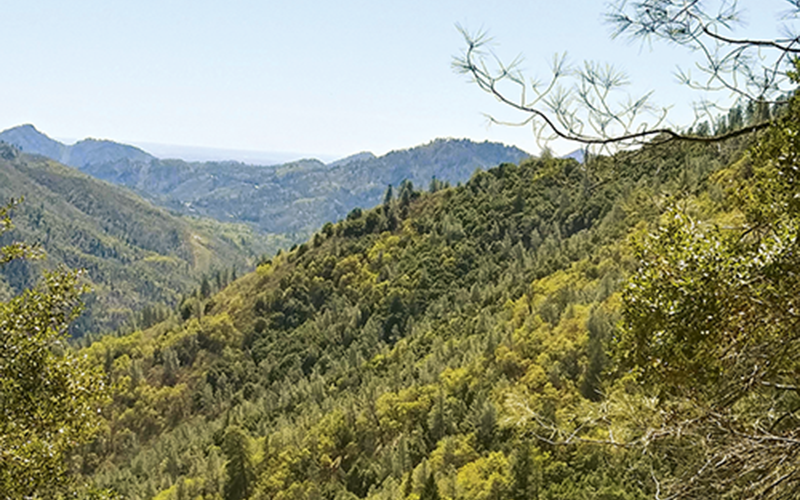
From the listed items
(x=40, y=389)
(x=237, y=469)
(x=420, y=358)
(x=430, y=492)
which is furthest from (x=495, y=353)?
(x=40, y=389)

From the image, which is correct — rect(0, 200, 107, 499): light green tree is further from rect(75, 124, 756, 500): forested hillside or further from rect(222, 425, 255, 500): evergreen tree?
rect(222, 425, 255, 500): evergreen tree

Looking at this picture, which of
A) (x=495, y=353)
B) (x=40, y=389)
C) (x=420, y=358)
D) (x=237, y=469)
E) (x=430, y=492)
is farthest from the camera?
(x=420, y=358)

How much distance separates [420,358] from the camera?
4304 inches

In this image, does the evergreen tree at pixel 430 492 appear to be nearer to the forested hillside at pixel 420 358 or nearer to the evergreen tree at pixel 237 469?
the forested hillside at pixel 420 358

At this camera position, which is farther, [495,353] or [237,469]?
[495,353]

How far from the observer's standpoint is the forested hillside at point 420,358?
47812 mm

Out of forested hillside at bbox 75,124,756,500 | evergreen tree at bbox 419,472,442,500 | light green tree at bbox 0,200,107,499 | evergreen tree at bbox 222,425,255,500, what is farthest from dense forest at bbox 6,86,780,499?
evergreen tree at bbox 419,472,442,500

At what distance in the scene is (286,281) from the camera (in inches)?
7111

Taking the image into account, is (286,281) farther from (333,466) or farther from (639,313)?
(639,313)

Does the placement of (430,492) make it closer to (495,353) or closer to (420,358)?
(495,353)

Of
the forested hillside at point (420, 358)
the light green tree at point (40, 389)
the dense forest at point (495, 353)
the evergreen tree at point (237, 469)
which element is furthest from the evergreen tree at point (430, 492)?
the light green tree at point (40, 389)

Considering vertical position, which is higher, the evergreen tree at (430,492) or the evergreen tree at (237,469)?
the evergreen tree at (430,492)

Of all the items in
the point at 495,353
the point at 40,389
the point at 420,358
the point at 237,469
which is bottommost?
the point at 237,469

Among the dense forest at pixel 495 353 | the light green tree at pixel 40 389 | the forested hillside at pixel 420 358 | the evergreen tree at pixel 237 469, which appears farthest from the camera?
the evergreen tree at pixel 237 469
